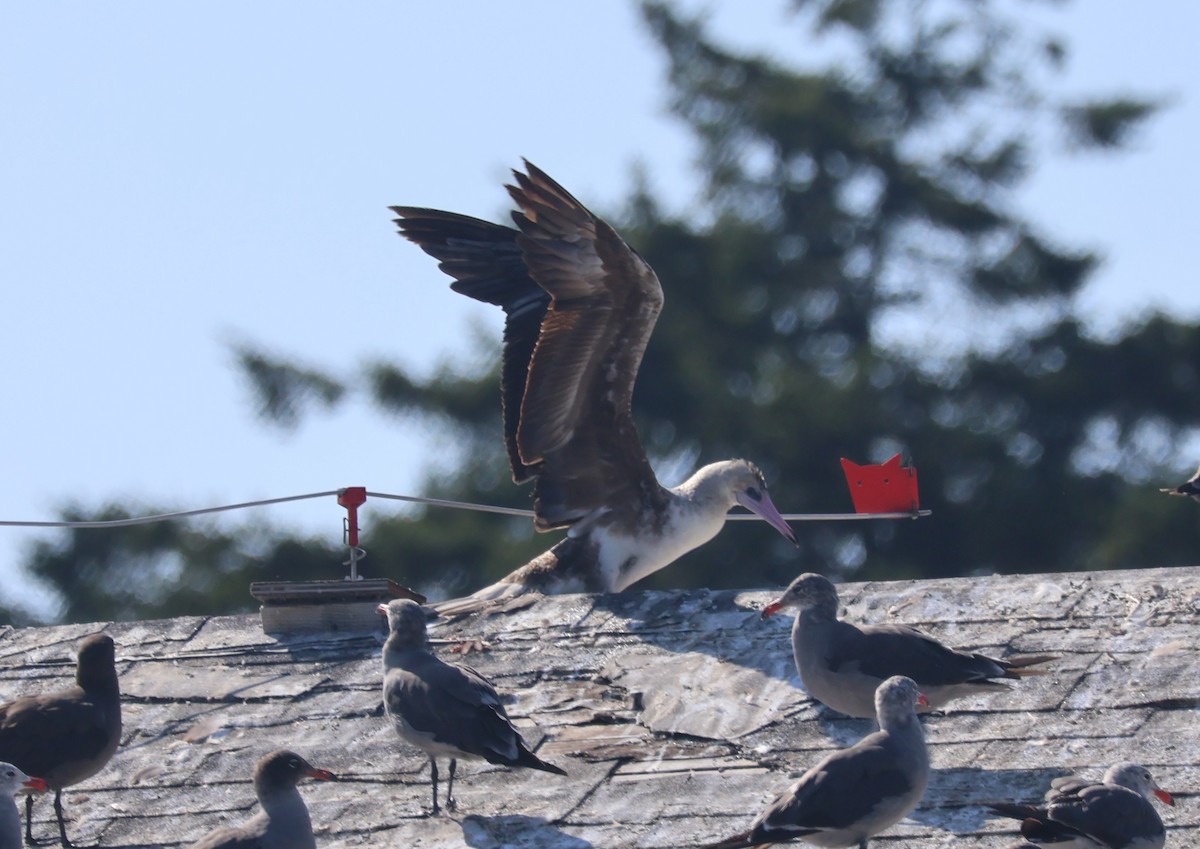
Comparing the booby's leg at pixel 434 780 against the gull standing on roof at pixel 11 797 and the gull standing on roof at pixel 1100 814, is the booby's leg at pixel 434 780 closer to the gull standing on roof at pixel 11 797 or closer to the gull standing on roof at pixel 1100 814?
the gull standing on roof at pixel 11 797

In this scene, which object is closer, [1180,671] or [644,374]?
[1180,671]

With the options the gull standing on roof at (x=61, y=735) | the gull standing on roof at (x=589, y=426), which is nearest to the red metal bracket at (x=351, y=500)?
the gull standing on roof at (x=589, y=426)

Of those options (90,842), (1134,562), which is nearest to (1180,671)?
(90,842)

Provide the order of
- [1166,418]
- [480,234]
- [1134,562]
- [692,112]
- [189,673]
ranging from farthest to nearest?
[692,112] → [1166,418] → [1134,562] → [480,234] → [189,673]

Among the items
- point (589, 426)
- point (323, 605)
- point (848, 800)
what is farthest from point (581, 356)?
point (848, 800)

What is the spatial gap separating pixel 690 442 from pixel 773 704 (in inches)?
607

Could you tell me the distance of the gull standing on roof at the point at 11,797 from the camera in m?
5.38

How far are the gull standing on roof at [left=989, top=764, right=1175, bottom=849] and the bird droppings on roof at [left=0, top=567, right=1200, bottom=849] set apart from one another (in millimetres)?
127

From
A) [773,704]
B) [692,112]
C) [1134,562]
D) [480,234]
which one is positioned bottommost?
[1134,562]

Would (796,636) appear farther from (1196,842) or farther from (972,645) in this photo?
(1196,842)

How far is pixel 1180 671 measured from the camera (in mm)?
5789

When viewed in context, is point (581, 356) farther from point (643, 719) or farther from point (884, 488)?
point (643, 719)

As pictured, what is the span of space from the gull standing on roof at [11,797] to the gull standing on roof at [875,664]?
2.14 metres

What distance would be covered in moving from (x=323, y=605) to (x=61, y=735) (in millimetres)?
1542
